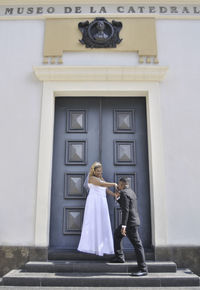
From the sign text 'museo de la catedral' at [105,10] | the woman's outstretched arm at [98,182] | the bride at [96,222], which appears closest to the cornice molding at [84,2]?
the sign text 'museo de la catedral' at [105,10]

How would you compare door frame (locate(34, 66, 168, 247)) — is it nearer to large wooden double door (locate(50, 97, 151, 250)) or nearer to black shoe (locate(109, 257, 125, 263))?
large wooden double door (locate(50, 97, 151, 250))

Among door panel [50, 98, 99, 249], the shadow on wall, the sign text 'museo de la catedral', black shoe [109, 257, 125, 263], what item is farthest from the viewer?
the sign text 'museo de la catedral'

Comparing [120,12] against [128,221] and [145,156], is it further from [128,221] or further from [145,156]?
[128,221]

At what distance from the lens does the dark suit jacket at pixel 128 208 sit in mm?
4996

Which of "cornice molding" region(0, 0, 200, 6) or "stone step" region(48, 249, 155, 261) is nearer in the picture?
"stone step" region(48, 249, 155, 261)

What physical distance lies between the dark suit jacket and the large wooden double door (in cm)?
109

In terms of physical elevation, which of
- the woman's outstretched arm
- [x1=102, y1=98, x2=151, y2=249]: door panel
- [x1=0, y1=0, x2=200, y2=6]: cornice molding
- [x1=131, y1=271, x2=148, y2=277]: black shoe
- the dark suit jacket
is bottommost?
[x1=131, y1=271, x2=148, y2=277]: black shoe

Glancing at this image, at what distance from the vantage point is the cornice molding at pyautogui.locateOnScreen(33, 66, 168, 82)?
6.41m

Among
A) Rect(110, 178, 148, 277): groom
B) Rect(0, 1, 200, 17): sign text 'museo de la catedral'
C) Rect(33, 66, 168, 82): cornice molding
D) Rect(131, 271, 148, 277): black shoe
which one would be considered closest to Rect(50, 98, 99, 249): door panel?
Rect(33, 66, 168, 82): cornice molding

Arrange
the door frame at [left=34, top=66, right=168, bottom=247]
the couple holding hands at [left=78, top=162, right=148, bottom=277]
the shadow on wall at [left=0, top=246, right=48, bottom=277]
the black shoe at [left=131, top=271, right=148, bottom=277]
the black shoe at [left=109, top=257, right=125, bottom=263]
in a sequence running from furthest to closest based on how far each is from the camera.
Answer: the door frame at [left=34, top=66, right=168, bottom=247]
the shadow on wall at [left=0, top=246, right=48, bottom=277]
the black shoe at [left=109, top=257, right=125, bottom=263]
the couple holding hands at [left=78, top=162, right=148, bottom=277]
the black shoe at [left=131, top=271, right=148, bottom=277]

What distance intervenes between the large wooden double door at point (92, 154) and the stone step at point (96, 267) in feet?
2.45

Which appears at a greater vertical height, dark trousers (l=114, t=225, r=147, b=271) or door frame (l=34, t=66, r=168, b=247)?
door frame (l=34, t=66, r=168, b=247)

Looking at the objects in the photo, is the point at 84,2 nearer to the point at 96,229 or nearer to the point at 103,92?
the point at 103,92

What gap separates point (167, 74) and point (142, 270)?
14.2 feet
